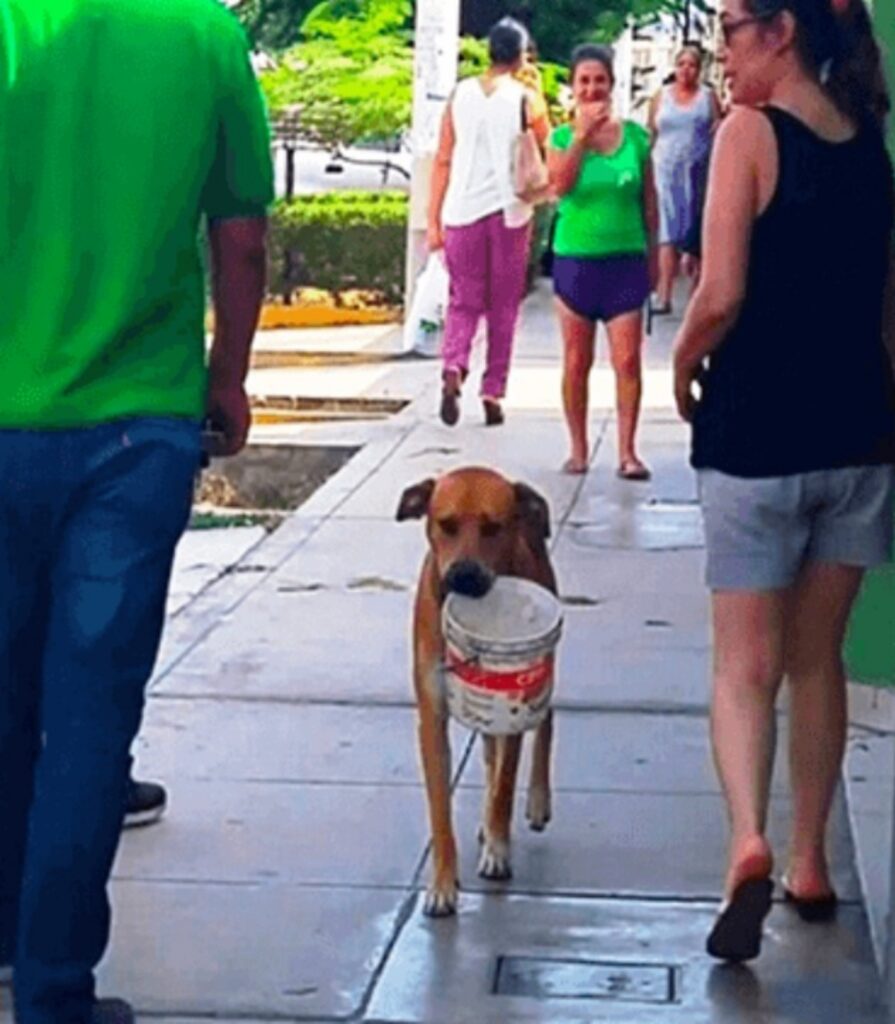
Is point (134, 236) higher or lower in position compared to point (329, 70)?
higher

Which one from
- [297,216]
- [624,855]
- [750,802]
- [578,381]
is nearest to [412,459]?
[578,381]

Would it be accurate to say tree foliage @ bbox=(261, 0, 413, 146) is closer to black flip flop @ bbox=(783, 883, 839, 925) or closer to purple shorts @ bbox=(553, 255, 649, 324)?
purple shorts @ bbox=(553, 255, 649, 324)

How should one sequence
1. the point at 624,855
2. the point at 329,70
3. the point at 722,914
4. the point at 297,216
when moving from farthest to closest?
the point at 329,70, the point at 297,216, the point at 624,855, the point at 722,914

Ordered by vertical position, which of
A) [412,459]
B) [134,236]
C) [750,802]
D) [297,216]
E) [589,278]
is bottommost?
[297,216]

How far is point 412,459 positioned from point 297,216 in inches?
362

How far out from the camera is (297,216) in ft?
70.2

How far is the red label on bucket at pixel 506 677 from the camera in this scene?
5508mm

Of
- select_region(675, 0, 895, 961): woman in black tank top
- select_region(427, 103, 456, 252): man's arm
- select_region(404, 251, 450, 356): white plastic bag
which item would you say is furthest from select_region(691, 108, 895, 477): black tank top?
select_region(404, 251, 450, 356): white plastic bag

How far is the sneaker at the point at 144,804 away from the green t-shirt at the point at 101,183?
1.86m

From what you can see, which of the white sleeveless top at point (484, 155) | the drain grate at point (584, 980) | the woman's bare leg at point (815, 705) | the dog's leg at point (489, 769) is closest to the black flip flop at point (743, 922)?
the drain grate at point (584, 980)

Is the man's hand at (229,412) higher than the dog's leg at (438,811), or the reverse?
the man's hand at (229,412)

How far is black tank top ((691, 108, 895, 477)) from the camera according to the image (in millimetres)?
5070

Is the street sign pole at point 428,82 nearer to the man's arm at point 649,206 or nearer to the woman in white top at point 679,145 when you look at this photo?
the woman in white top at point 679,145

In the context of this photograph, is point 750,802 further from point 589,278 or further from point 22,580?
point 589,278
